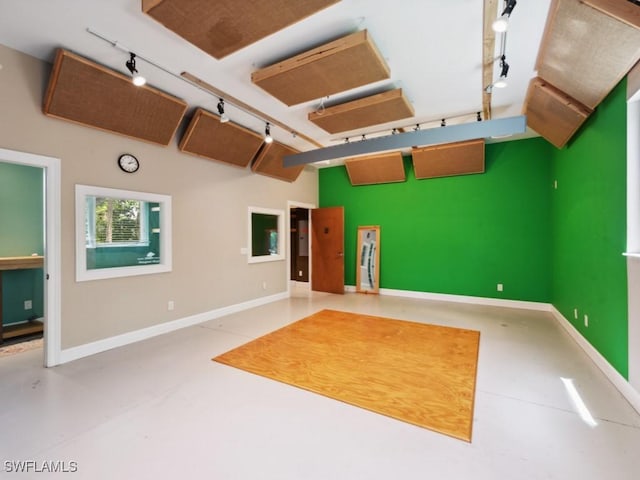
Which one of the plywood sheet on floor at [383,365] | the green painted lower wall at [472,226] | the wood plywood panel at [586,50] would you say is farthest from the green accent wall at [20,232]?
the wood plywood panel at [586,50]

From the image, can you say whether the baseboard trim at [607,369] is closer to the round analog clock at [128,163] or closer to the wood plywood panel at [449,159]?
the wood plywood panel at [449,159]

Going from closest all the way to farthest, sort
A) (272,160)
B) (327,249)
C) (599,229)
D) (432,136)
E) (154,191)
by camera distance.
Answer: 1. (599,229)
2. (432,136)
3. (154,191)
4. (272,160)
5. (327,249)

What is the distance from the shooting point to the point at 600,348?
9.71 ft

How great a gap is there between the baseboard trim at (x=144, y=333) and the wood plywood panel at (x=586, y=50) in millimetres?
5236

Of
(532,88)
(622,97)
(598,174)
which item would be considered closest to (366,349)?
(598,174)

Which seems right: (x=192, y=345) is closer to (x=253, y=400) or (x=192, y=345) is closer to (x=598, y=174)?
(x=253, y=400)

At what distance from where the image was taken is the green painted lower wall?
17.4 feet

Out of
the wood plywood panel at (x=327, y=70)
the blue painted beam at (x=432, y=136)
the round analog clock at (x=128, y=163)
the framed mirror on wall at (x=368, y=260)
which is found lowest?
the framed mirror on wall at (x=368, y=260)

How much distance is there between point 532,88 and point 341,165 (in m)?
4.33

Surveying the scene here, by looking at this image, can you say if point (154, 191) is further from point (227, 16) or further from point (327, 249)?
point (327, 249)

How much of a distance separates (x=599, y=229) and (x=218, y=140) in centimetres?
487

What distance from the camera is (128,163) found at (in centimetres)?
369

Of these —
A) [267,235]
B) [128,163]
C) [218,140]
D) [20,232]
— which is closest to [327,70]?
[218,140]

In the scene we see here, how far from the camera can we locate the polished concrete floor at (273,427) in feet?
5.58
